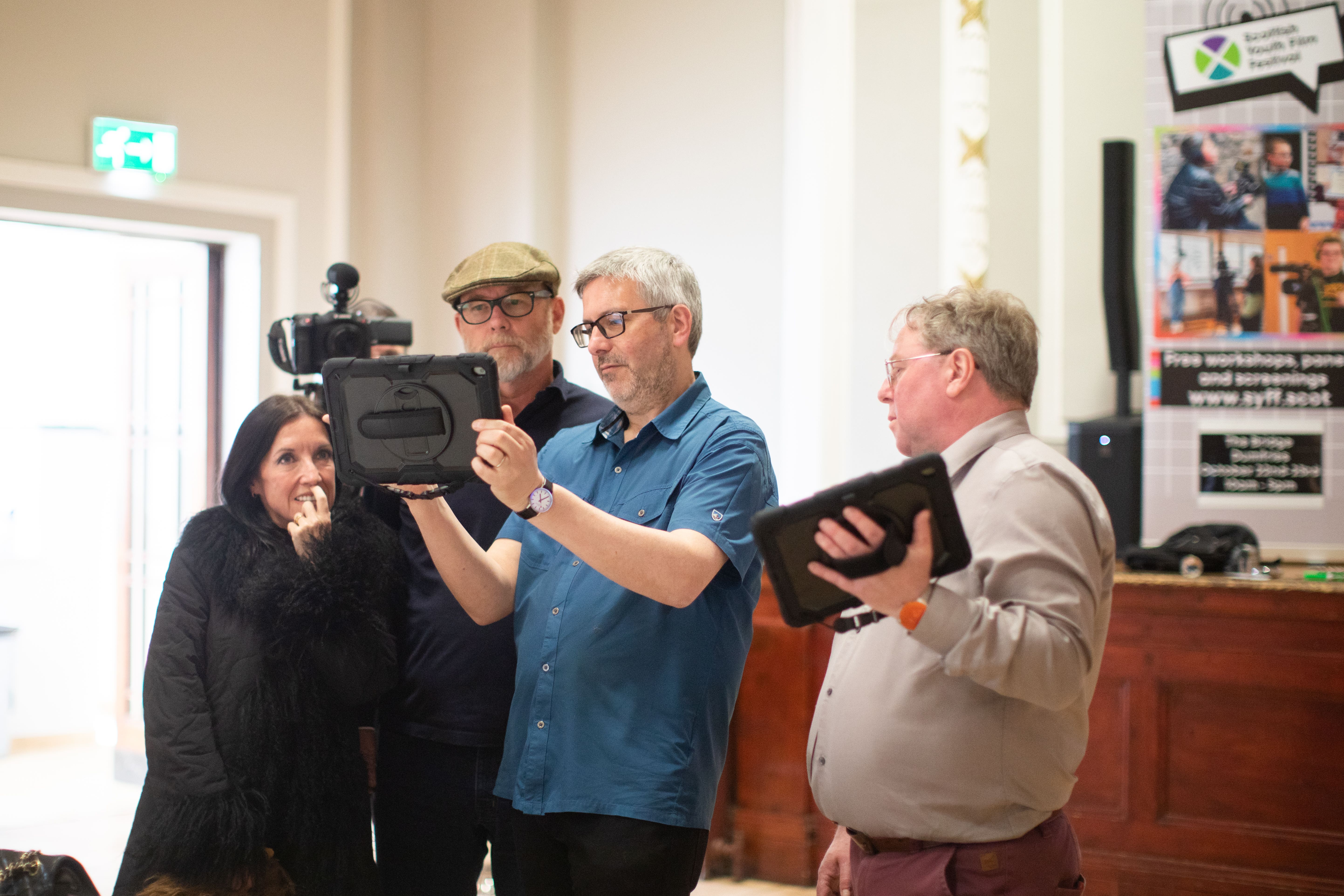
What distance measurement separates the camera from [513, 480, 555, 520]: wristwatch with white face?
1.40 metres

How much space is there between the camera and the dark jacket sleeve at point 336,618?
1868mm

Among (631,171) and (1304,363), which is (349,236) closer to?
(631,171)

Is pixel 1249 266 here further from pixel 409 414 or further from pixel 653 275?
pixel 409 414

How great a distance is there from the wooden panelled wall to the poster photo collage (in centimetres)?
87

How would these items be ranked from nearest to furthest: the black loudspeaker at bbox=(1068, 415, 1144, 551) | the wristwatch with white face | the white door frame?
the wristwatch with white face < the black loudspeaker at bbox=(1068, 415, 1144, 551) < the white door frame

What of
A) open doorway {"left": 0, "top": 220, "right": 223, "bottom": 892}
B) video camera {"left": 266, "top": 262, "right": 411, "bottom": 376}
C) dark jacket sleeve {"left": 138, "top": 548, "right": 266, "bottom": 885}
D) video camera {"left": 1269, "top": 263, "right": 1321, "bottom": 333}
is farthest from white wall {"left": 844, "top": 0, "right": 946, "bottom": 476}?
open doorway {"left": 0, "top": 220, "right": 223, "bottom": 892}

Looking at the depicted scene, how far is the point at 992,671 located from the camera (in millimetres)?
1192

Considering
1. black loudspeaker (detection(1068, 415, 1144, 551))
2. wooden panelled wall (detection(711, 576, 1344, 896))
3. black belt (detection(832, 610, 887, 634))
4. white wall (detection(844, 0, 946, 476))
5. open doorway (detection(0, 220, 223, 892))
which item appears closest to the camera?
black belt (detection(832, 610, 887, 634))

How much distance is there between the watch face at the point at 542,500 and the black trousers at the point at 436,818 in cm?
63

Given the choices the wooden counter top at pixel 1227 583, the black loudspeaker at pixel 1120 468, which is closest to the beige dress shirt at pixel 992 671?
the wooden counter top at pixel 1227 583

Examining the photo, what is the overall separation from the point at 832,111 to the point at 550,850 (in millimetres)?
3061

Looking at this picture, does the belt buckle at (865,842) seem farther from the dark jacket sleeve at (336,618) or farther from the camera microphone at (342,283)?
the camera microphone at (342,283)

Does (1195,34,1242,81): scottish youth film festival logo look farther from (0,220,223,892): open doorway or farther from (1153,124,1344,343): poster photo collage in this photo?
(0,220,223,892): open doorway

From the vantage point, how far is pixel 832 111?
3969 mm
